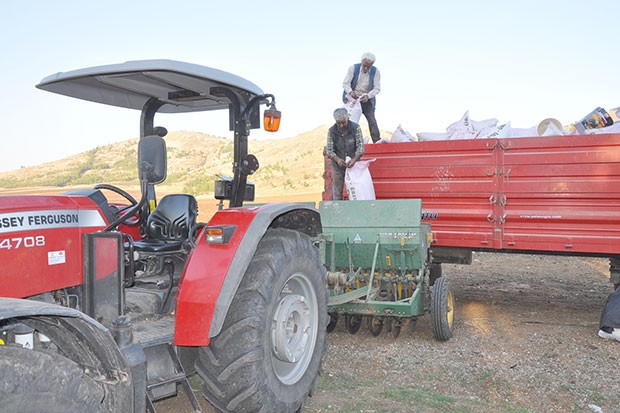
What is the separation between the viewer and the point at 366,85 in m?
7.55

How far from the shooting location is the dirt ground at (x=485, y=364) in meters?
3.86

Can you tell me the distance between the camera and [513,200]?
20.2ft

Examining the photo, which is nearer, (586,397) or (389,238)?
(586,397)

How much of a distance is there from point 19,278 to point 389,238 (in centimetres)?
375

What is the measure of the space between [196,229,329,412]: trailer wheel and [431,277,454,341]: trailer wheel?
199cm

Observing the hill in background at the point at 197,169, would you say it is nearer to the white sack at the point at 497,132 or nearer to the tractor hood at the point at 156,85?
the white sack at the point at 497,132

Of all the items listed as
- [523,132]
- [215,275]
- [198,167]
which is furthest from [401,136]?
[198,167]

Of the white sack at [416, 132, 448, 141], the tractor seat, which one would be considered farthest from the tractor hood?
the white sack at [416, 132, 448, 141]

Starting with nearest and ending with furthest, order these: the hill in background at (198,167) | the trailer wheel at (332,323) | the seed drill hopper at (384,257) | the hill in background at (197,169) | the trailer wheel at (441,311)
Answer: the trailer wheel at (441,311) → the seed drill hopper at (384,257) → the trailer wheel at (332,323) → the hill in background at (197,169) → the hill in background at (198,167)

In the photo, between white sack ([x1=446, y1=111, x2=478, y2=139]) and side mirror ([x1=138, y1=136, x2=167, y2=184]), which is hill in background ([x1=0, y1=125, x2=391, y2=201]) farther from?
side mirror ([x1=138, y1=136, x2=167, y2=184])

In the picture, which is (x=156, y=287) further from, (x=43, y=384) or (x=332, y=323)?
(x=332, y=323)

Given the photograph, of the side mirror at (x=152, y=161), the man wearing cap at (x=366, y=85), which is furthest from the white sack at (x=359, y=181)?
the side mirror at (x=152, y=161)

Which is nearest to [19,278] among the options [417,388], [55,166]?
[417,388]

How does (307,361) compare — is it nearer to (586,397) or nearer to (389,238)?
(586,397)
